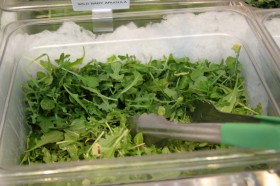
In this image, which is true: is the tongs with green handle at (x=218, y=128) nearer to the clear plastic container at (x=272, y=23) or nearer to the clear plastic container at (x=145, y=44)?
the clear plastic container at (x=145, y=44)

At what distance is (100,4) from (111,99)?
29cm

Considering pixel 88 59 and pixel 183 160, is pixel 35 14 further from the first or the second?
pixel 183 160

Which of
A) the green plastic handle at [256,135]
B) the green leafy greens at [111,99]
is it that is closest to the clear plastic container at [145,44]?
the green leafy greens at [111,99]

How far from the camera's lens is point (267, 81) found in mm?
794

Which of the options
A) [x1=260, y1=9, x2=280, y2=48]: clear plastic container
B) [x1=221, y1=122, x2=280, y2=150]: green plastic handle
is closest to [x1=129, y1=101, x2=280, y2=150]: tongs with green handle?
[x1=221, y1=122, x2=280, y2=150]: green plastic handle

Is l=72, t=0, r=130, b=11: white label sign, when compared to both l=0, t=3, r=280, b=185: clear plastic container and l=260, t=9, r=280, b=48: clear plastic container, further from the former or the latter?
l=260, t=9, r=280, b=48: clear plastic container

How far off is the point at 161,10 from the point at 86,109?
0.38m

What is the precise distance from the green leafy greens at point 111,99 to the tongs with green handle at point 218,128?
37 millimetres

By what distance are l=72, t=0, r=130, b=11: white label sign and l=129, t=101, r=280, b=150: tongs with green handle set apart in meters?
0.34

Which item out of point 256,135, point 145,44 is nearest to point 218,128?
point 256,135

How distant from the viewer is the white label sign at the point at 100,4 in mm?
888

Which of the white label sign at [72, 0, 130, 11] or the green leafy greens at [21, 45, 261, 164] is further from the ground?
the white label sign at [72, 0, 130, 11]

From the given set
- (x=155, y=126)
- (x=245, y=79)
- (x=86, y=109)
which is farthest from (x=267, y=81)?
(x=86, y=109)

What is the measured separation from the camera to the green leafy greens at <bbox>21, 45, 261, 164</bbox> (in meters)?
0.72
